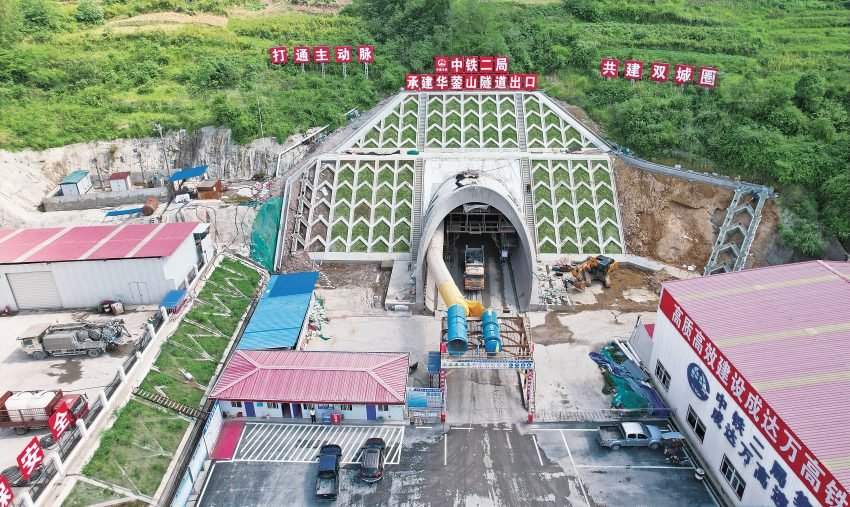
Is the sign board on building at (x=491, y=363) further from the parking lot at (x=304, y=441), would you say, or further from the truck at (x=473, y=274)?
the truck at (x=473, y=274)

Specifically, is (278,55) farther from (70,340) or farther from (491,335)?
(491,335)

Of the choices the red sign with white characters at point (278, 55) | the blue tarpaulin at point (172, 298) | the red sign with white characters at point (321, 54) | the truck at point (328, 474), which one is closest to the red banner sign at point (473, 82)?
the red sign with white characters at point (321, 54)

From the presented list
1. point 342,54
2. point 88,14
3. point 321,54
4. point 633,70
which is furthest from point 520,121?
point 88,14

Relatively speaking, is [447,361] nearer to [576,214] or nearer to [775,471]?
[775,471]

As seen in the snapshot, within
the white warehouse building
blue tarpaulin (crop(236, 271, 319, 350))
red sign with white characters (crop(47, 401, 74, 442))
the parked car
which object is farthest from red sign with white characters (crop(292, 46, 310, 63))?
the parked car

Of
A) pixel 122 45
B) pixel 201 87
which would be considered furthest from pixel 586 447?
pixel 122 45

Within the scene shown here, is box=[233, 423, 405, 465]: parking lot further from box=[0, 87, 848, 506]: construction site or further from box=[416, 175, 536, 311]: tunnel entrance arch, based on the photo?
box=[416, 175, 536, 311]: tunnel entrance arch

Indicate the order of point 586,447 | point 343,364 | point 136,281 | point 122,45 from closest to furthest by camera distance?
point 586,447, point 343,364, point 136,281, point 122,45
